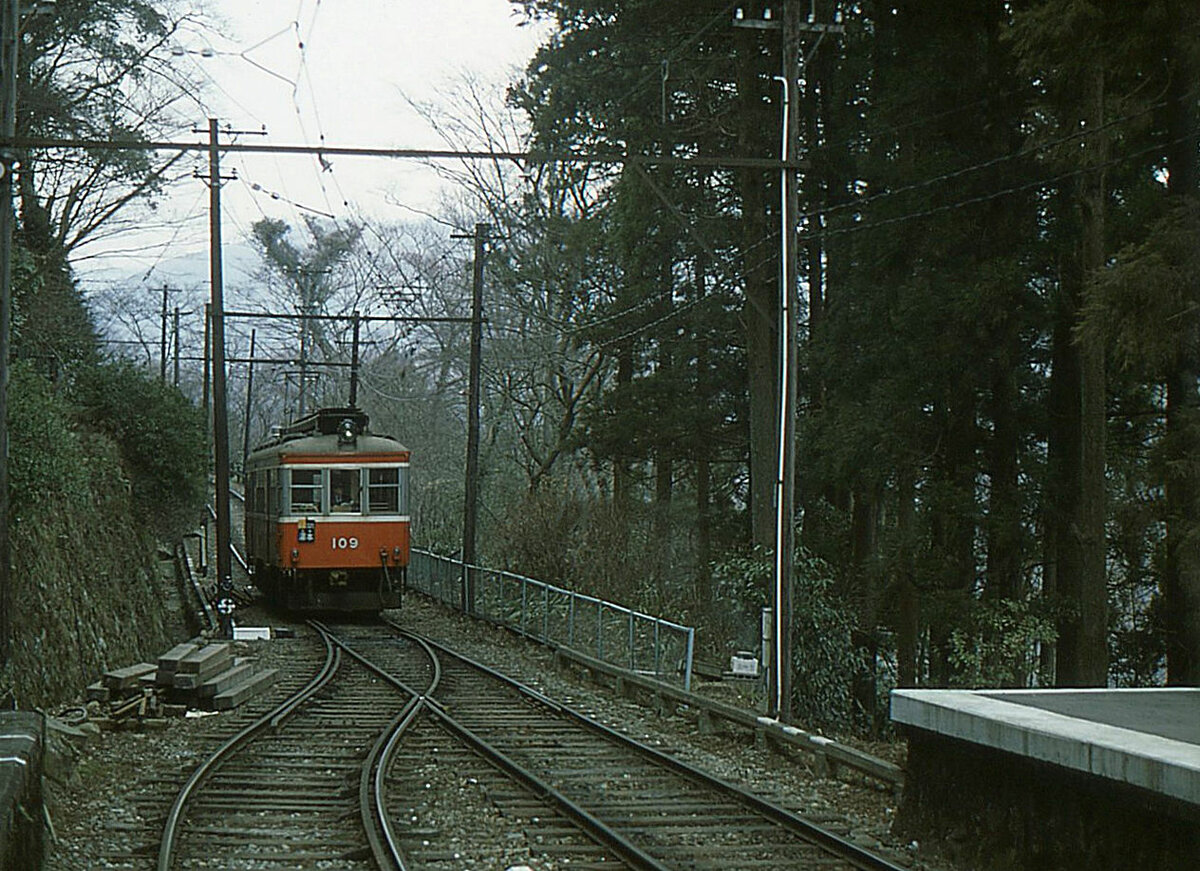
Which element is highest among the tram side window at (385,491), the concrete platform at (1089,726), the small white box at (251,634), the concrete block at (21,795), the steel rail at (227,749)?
the tram side window at (385,491)

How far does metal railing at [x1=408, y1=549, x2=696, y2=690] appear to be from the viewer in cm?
1609

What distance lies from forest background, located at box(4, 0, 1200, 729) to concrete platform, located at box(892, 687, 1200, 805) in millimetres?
5212

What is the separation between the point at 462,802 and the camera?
371 inches

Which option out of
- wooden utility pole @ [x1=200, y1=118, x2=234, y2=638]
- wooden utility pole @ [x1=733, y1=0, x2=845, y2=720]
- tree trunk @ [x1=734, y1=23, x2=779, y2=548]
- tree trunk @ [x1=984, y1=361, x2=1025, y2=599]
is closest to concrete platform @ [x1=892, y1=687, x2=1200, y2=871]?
wooden utility pole @ [x1=733, y1=0, x2=845, y2=720]

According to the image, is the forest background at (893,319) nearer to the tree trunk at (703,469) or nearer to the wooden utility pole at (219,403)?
the tree trunk at (703,469)

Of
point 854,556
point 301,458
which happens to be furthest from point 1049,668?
point 301,458

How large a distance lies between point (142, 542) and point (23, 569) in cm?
1003

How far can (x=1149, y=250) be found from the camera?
1277cm

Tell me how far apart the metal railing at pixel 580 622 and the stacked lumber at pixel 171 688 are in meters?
4.36

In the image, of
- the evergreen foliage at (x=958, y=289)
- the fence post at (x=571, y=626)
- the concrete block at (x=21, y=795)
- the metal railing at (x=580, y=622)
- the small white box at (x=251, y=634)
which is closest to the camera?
the concrete block at (x=21, y=795)

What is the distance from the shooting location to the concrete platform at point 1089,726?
20.0 ft

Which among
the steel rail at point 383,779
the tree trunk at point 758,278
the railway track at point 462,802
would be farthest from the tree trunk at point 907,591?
the railway track at point 462,802

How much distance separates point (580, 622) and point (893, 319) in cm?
570

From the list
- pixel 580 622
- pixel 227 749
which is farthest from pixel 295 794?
pixel 580 622
